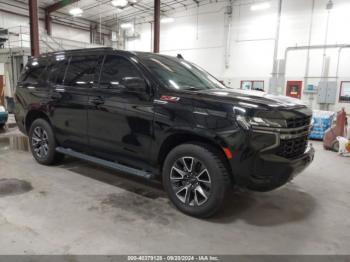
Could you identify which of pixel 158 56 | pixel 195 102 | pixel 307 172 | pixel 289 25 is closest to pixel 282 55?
pixel 289 25

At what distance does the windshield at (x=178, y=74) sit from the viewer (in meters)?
2.90

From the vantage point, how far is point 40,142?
4188mm

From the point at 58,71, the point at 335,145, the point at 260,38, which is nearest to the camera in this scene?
the point at 58,71

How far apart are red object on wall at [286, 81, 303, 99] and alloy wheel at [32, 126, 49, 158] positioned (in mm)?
9714

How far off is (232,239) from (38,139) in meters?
3.43

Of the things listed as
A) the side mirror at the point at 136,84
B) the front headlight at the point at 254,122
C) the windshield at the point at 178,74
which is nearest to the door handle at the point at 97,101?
the side mirror at the point at 136,84

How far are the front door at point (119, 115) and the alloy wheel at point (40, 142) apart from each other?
1.16m

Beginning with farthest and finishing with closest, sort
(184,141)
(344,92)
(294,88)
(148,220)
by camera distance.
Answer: (294,88), (344,92), (184,141), (148,220)

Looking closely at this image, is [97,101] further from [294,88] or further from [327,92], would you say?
[294,88]

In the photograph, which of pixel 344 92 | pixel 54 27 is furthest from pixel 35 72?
pixel 54 27

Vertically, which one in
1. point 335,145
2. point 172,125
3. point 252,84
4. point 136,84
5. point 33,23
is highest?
point 33,23

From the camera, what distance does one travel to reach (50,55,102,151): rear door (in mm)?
3391

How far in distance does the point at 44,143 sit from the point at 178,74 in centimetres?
252

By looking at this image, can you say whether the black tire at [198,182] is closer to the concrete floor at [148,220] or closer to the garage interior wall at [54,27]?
the concrete floor at [148,220]
